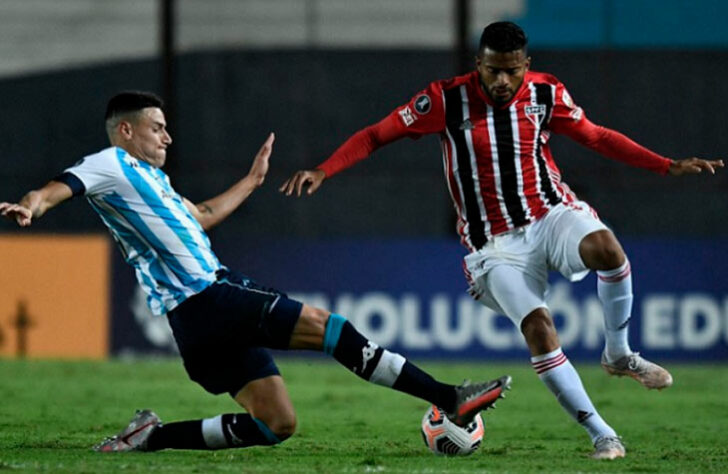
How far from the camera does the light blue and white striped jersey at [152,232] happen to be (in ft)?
20.7

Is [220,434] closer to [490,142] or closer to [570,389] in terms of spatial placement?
[570,389]

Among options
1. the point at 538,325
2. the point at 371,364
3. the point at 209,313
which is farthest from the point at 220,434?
the point at 538,325

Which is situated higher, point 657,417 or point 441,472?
point 441,472

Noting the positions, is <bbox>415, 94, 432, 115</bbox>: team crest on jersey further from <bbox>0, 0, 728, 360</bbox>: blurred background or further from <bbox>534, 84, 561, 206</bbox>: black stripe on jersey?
<bbox>0, 0, 728, 360</bbox>: blurred background

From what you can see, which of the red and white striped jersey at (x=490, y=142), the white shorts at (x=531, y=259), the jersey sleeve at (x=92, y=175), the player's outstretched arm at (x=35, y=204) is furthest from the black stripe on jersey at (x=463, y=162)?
the player's outstretched arm at (x=35, y=204)

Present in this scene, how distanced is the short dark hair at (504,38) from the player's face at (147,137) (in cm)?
168

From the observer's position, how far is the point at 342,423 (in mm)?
8812

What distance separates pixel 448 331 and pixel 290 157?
11.4 m

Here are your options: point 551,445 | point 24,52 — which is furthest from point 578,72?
point 551,445

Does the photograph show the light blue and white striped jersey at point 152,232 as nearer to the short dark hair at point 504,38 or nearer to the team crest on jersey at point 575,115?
the short dark hair at point 504,38

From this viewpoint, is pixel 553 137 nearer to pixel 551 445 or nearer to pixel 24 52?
pixel 24 52

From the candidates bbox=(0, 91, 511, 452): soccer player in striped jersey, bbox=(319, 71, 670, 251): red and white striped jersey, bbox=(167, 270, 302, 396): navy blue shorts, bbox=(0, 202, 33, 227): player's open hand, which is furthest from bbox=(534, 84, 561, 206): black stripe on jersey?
bbox=(0, 202, 33, 227): player's open hand

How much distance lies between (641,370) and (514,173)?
3.93 ft

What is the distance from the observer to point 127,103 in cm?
661
